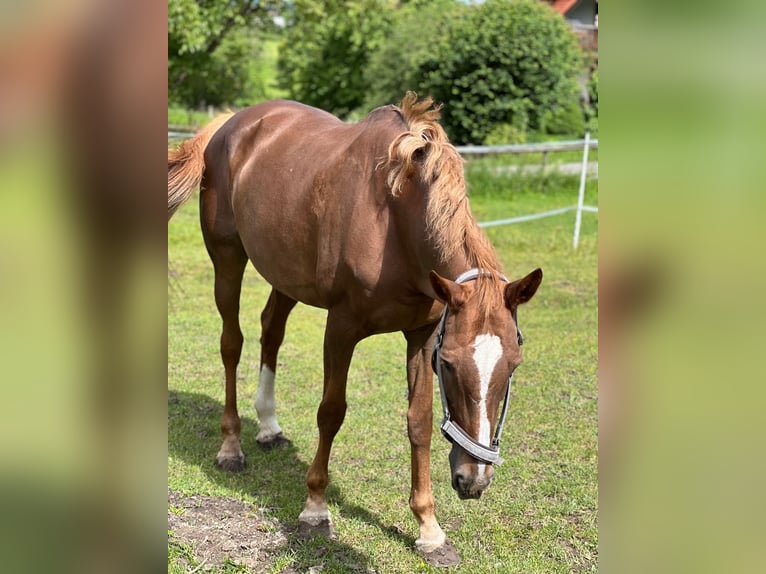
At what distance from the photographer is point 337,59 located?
22.1m

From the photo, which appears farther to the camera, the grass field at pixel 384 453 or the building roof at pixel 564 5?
the building roof at pixel 564 5

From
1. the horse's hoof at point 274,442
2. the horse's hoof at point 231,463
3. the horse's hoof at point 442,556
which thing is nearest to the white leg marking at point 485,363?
the horse's hoof at point 442,556

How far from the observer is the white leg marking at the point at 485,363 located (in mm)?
2148

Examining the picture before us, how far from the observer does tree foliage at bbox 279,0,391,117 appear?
20198 mm

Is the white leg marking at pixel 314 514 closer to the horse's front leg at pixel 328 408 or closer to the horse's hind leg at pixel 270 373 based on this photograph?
the horse's front leg at pixel 328 408

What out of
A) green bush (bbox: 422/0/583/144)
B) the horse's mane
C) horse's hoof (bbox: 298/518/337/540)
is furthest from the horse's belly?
green bush (bbox: 422/0/583/144)

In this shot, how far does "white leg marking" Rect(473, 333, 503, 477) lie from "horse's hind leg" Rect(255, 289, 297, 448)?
2100 mm

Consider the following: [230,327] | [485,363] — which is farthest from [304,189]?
[485,363]

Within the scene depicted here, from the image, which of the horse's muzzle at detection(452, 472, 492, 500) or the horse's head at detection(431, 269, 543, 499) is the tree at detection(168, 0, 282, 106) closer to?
the horse's head at detection(431, 269, 543, 499)

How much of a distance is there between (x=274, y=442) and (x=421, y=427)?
1363 millimetres

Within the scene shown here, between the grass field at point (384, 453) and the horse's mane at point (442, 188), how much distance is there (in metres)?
1.41
